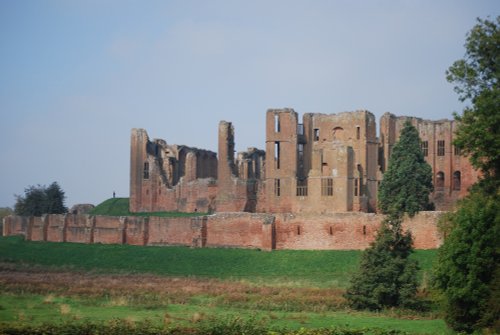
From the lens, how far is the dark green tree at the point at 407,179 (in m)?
56.0

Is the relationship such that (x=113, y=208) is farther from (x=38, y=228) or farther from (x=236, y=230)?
(x=236, y=230)

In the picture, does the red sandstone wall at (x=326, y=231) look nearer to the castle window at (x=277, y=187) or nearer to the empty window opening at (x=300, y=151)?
the castle window at (x=277, y=187)

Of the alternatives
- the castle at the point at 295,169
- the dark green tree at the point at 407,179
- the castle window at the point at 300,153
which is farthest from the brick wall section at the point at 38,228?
the dark green tree at the point at 407,179

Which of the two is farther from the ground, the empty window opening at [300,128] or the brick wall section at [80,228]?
the empty window opening at [300,128]

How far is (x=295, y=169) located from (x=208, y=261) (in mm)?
12380

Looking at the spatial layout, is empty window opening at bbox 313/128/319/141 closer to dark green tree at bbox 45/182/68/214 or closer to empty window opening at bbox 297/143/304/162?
empty window opening at bbox 297/143/304/162

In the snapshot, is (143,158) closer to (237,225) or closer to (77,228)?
(77,228)

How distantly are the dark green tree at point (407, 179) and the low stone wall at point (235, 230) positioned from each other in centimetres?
407

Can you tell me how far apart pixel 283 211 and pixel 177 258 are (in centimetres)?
1045

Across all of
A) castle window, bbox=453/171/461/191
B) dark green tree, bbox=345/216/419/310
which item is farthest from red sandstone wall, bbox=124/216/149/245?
dark green tree, bbox=345/216/419/310

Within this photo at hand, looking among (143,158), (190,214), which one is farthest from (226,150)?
(143,158)

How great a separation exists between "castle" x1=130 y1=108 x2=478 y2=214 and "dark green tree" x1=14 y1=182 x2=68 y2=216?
5.68 metres

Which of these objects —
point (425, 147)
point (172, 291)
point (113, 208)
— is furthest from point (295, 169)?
point (172, 291)

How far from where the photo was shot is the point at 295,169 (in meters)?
62.1
